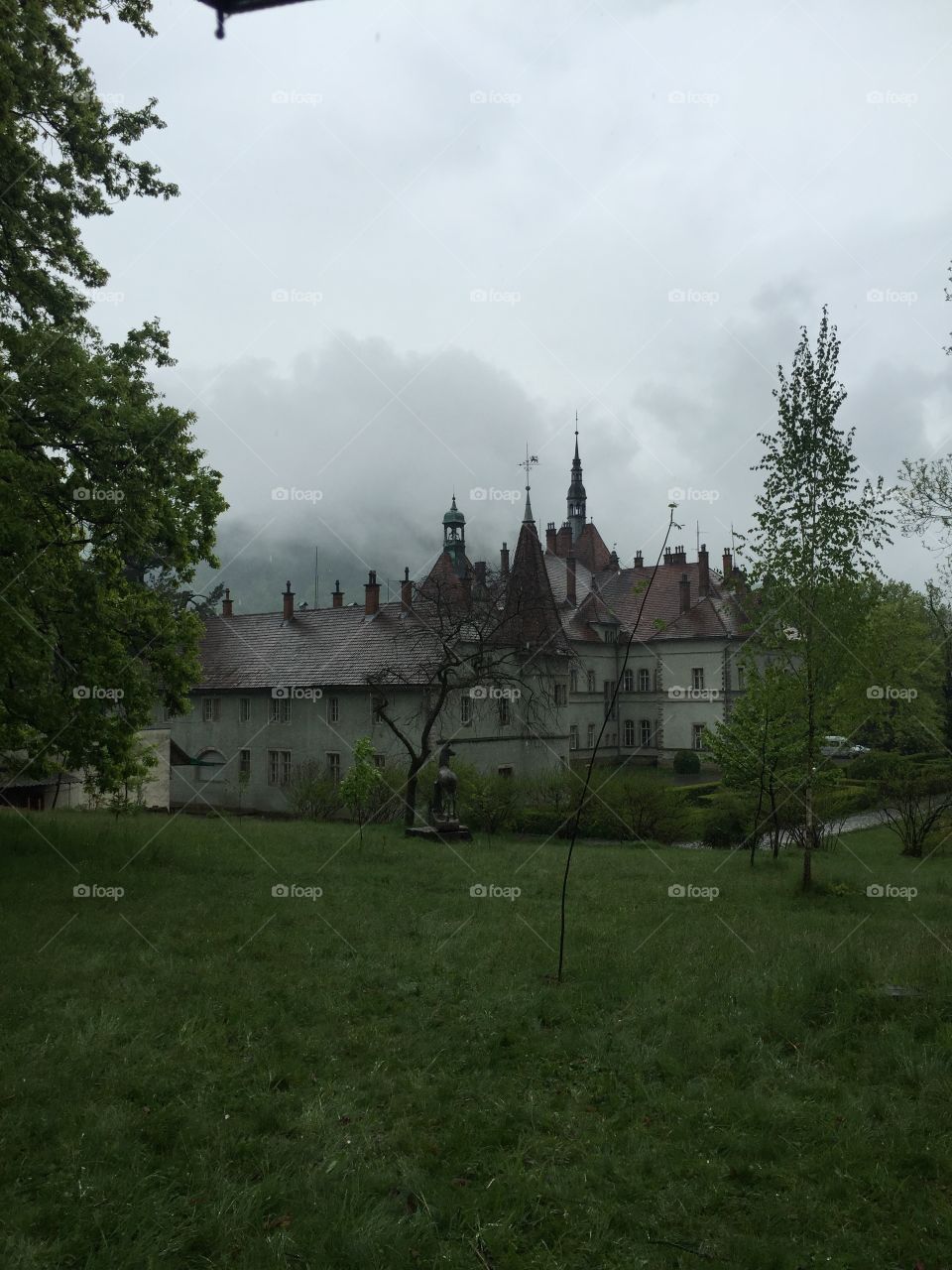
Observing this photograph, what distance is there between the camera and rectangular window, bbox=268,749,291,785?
37.6 meters

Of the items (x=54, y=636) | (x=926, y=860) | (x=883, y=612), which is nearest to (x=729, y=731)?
(x=926, y=860)

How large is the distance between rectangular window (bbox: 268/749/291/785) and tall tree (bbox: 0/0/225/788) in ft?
75.8

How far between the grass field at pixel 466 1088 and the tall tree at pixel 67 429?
3.38 m

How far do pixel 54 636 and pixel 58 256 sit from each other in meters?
5.83

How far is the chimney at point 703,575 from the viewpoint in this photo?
5406 centimetres

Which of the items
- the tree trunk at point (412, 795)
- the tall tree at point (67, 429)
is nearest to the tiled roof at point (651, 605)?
the tree trunk at point (412, 795)

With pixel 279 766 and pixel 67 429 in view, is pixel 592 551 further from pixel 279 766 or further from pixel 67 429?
pixel 67 429

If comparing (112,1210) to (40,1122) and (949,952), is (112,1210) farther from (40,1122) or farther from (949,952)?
(949,952)

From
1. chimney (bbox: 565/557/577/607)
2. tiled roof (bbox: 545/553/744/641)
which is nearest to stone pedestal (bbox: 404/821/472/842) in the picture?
tiled roof (bbox: 545/553/744/641)

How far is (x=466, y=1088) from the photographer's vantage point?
23.6 ft

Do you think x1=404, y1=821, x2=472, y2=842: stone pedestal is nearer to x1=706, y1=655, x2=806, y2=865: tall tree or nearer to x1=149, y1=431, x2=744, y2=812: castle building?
x1=149, y1=431, x2=744, y2=812: castle building

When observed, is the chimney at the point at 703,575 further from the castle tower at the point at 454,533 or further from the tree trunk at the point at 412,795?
the tree trunk at the point at 412,795

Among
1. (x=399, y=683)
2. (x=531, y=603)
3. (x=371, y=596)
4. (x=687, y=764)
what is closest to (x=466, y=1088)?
(x=531, y=603)

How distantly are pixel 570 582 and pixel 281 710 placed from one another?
23.4 metres
